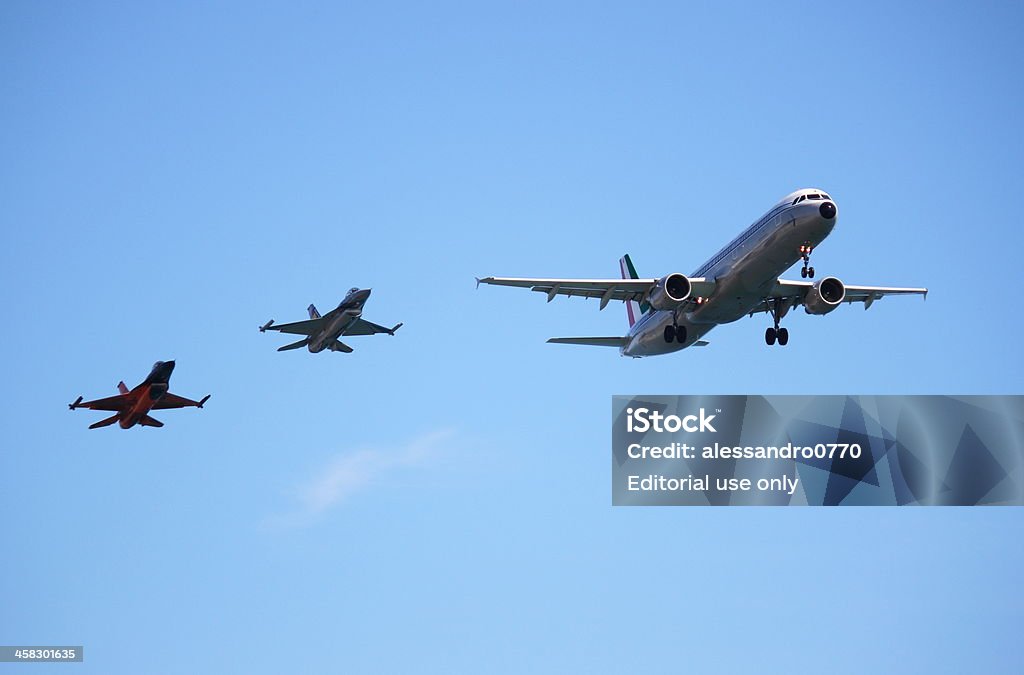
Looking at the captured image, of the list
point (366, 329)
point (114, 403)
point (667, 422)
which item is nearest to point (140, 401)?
point (114, 403)

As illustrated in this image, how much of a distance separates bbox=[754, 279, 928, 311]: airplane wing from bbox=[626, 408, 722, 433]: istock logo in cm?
622

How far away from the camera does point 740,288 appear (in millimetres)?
66188

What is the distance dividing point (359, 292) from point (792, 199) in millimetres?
22644

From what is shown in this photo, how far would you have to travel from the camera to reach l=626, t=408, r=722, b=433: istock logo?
68.5 m

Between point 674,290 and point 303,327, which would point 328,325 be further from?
point 674,290

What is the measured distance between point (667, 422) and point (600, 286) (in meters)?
6.68

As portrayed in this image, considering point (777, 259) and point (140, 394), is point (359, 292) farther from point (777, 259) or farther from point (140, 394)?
point (777, 259)

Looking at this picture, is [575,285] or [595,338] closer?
[575,285]

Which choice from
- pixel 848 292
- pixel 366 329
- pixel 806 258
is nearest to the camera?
pixel 806 258

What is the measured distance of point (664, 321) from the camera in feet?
237

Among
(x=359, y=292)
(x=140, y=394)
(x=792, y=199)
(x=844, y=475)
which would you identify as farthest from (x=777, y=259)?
(x=140, y=394)

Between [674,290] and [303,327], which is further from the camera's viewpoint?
[303,327]

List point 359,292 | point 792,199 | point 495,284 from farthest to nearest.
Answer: point 359,292 → point 495,284 → point 792,199

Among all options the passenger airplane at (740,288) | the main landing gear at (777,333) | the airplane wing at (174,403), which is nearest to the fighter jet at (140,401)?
the airplane wing at (174,403)
